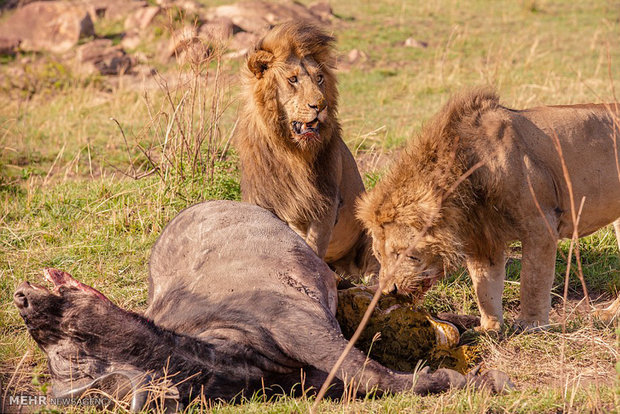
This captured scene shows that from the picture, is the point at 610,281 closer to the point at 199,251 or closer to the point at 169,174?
the point at 199,251

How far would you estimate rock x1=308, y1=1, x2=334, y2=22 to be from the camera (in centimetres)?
1432

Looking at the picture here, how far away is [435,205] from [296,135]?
1260 millimetres

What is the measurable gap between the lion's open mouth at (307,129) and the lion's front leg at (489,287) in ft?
4.22

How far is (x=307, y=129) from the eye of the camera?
5.00 m

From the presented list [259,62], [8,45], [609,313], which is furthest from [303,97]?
[8,45]

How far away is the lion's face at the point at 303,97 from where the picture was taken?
4866 millimetres

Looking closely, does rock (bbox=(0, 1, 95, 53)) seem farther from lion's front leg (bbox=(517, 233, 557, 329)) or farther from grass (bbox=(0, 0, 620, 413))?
lion's front leg (bbox=(517, 233, 557, 329))

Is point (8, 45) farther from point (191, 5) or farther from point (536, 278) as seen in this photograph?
point (536, 278)

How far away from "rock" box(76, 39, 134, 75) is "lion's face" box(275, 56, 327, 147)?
7.29 meters

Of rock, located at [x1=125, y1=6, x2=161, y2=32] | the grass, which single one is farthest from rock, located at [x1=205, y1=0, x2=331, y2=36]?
rock, located at [x1=125, y1=6, x2=161, y2=32]

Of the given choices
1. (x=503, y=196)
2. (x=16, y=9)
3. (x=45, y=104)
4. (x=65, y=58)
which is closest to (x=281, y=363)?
(x=503, y=196)

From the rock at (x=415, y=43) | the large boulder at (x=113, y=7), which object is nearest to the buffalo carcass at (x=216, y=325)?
the rock at (x=415, y=43)

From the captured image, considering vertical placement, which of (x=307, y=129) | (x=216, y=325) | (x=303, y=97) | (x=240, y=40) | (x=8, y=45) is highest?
(x=303, y=97)

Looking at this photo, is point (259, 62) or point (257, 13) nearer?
point (259, 62)
